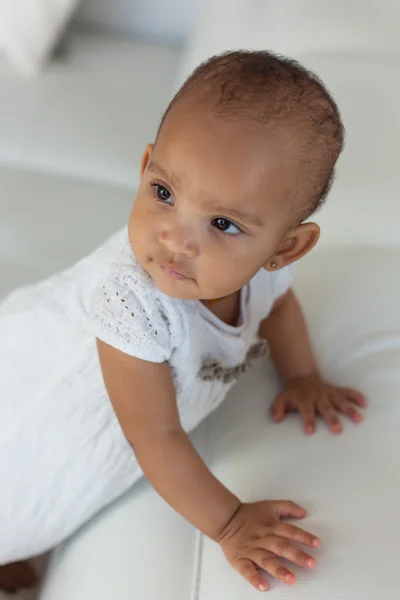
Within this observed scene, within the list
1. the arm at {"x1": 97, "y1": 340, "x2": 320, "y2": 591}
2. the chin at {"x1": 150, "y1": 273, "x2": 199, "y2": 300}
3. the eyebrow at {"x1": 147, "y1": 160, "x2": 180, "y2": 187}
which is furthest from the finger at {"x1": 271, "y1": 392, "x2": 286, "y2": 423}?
the eyebrow at {"x1": 147, "y1": 160, "x2": 180, "y2": 187}

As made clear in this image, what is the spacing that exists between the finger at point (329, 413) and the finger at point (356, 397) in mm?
24

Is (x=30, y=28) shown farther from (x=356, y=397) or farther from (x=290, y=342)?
(x=356, y=397)

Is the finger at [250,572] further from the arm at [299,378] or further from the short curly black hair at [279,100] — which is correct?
the short curly black hair at [279,100]

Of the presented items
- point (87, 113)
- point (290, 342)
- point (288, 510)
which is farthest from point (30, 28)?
point (288, 510)

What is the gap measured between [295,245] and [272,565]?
32 centimetres

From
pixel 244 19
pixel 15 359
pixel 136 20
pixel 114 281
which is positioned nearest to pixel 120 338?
pixel 114 281

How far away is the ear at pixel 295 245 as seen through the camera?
69 centimetres

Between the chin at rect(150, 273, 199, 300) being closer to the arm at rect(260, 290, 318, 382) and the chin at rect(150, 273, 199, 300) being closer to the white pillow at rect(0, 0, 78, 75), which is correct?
the arm at rect(260, 290, 318, 382)

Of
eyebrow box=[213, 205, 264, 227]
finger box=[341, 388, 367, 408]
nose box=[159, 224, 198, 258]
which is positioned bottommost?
finger box=[341, 388, 367, 408]

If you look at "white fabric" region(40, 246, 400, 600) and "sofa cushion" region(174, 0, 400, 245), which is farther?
"sofa cushion" region(174, 0, 400, 245)

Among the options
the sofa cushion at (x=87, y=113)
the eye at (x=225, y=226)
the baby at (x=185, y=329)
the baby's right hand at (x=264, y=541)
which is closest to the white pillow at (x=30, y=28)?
the sofa cushion at (x=87, y=113)

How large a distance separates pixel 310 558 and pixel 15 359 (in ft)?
1.35

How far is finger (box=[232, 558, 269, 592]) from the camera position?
630 mm

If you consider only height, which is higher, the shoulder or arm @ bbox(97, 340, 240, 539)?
the shoulder
